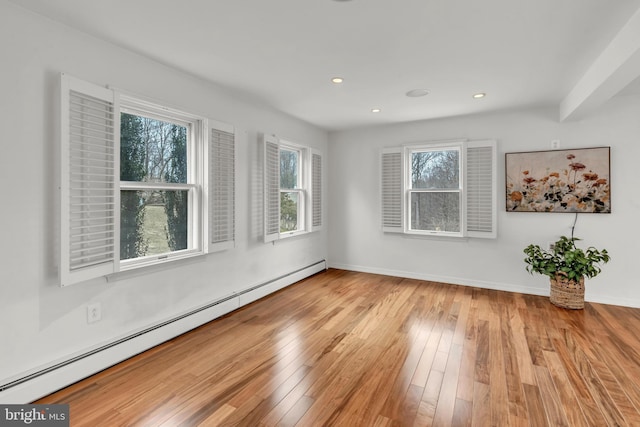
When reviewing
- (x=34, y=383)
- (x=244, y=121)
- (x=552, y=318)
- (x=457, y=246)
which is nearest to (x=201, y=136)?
(x=244, y=121)

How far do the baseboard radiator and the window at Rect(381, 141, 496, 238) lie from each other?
8.72 ft

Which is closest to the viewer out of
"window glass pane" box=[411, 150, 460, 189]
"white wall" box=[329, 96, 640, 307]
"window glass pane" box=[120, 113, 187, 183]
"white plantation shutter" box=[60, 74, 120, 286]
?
"white plantation shutter" box=[60, 74, 120, 286]

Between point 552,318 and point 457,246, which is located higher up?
point 457,246

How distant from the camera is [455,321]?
128 inches

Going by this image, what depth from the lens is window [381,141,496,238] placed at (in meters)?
4.34

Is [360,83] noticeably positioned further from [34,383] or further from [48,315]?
[34,383]

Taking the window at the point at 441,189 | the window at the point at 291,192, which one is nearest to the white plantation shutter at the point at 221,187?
the window at the point at 291,192

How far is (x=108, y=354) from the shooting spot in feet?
7.67

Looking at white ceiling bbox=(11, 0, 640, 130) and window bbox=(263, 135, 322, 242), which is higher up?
white ceiling bbox=(11, 0, 640, 130)

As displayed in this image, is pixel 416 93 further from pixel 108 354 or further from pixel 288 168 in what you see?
pixel 108 354

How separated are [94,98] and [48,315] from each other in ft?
4.91

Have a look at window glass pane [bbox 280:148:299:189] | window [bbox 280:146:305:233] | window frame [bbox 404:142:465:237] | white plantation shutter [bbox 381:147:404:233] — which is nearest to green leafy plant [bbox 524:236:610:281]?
window frame [bbox 404:142:465:237]

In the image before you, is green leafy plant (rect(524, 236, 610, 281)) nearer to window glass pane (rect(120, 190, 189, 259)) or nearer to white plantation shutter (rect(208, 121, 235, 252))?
white plantation shutter (rect(208, 121, 235, 252))

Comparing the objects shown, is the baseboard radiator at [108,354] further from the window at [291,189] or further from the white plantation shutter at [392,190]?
the white plantation shutter at [392,190]
